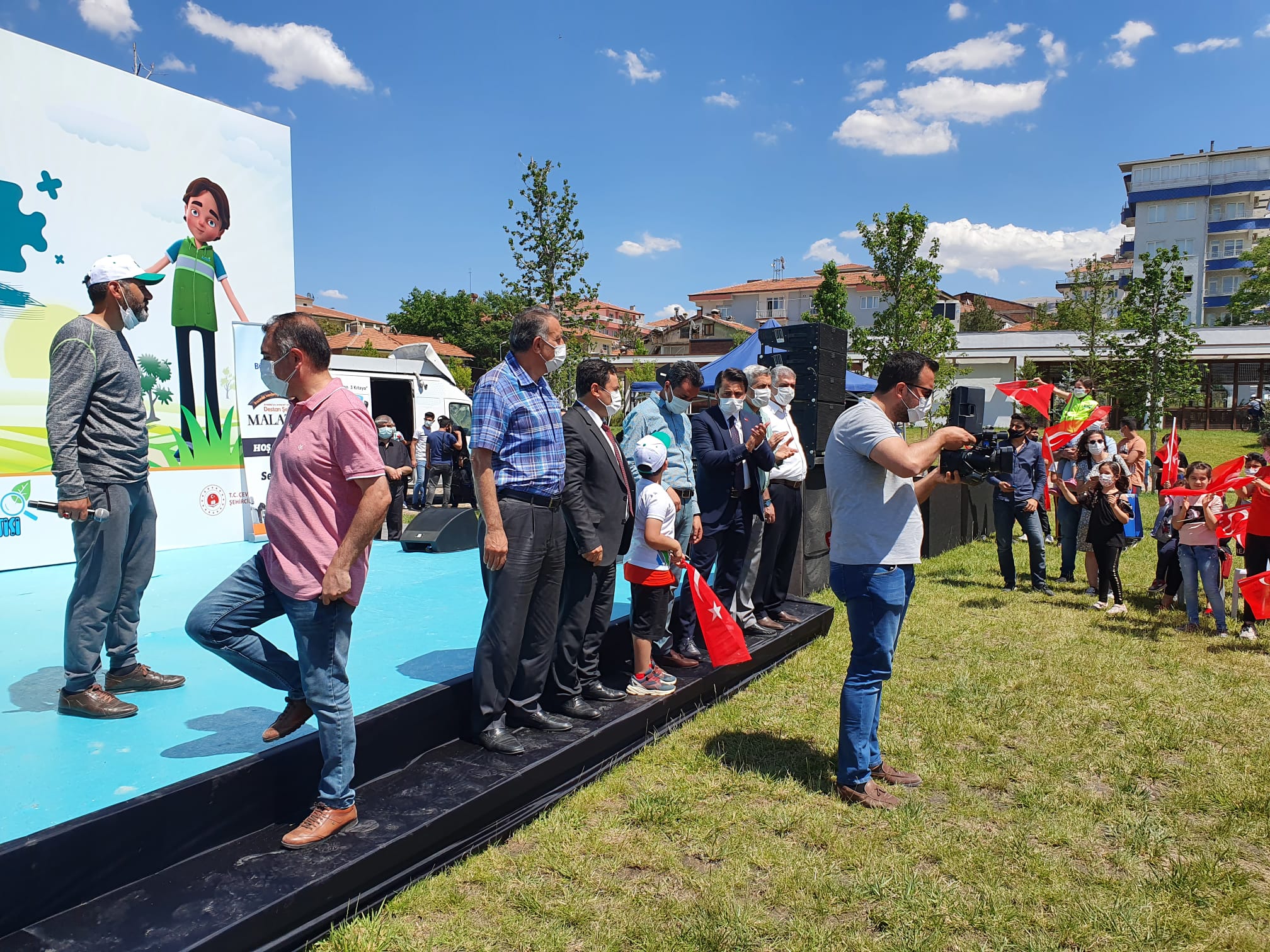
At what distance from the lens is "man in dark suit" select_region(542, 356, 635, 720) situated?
13.0ft

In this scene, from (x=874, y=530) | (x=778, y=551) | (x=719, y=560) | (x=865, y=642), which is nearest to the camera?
(x=874, y=530)

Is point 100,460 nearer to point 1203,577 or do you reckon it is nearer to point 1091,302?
point 1203,577

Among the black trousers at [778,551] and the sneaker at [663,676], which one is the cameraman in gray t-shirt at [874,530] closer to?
the sneaker at [663,676]

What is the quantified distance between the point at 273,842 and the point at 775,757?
2489mm

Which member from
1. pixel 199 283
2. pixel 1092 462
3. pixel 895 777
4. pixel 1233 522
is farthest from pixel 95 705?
pixel 1092 462

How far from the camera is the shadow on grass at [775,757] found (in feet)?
12.8

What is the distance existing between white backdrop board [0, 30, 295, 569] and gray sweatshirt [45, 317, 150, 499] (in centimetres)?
385

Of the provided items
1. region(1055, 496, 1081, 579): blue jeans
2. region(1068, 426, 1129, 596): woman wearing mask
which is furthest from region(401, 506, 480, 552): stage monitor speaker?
region(1055, 496, 1081, 579): blue jeans

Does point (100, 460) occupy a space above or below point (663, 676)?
above

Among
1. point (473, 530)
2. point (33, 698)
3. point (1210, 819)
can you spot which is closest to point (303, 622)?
point (33, 698)

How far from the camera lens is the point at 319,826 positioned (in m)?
2.71

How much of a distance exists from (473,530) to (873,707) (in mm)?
6156

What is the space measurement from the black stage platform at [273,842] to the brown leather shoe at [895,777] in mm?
1393

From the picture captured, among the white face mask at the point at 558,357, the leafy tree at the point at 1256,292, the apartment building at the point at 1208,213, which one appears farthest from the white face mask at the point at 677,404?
the apartment building at the point at 1208,213
